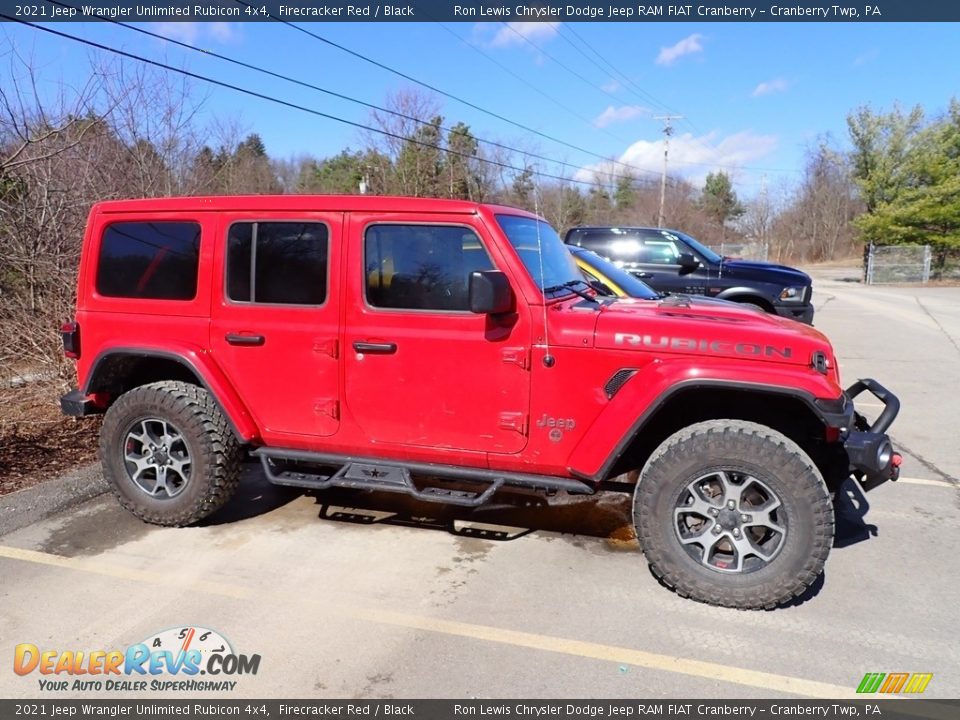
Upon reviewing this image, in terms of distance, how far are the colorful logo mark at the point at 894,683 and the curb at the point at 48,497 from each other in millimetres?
4766

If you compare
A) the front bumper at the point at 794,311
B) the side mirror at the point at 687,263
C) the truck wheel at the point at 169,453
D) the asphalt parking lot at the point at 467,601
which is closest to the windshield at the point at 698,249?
the side mirror at the point at 687,263

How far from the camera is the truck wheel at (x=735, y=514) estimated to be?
307 cm

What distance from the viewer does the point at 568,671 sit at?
2.72 meters

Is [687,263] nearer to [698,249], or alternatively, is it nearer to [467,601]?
[698,249]

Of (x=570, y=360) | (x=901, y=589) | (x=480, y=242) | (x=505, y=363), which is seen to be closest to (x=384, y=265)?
(x=480, y=242)

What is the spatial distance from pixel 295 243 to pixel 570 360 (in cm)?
176

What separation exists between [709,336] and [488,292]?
1123 millimetres

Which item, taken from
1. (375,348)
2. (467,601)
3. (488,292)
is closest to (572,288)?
(488,292)

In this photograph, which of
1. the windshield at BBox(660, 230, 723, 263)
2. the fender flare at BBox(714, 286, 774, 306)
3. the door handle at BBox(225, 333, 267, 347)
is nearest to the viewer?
the door handle at BBox(225, 333, 267, 347)

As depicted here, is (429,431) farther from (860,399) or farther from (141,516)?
(860,399)

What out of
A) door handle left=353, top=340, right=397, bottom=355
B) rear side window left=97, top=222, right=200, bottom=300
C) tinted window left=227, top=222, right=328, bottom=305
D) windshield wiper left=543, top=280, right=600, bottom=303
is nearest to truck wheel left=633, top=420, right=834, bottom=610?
windshield wiper left=543, top=280, right=600, bottom=303

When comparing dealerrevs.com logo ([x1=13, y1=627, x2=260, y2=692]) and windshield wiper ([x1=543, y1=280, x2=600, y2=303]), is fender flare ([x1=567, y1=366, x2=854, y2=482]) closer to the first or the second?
windshield wiper ([x1=543, y1=280, x2=600, y2=303])

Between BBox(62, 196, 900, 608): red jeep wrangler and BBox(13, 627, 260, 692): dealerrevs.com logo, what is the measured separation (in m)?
1.09

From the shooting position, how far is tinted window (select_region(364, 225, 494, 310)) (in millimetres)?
3512
